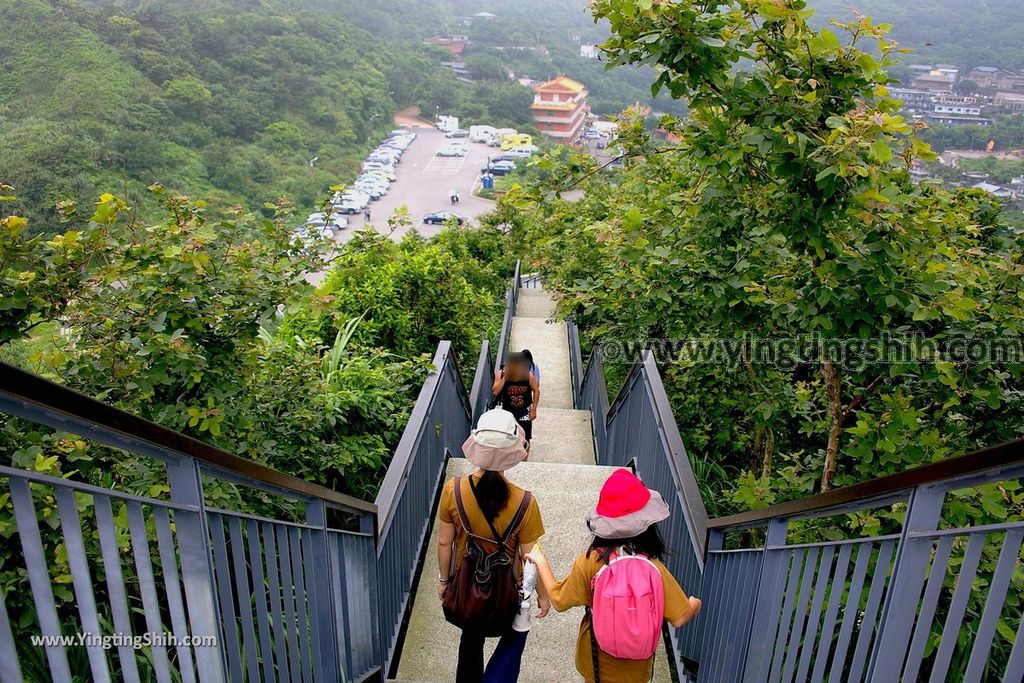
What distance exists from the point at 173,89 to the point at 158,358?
6861 centimetres

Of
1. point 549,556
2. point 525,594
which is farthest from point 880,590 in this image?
point 549,556

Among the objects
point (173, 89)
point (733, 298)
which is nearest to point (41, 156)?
point (733, 298)

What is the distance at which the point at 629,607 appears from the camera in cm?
239

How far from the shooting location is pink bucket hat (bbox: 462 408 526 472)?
287cm

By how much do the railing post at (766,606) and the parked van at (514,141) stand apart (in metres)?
90.3

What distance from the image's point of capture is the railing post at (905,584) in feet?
5.40

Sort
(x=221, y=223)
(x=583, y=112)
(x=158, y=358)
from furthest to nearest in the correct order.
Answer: (x=583, y=112)
(x=221, y=223)
(x=158, y=358)

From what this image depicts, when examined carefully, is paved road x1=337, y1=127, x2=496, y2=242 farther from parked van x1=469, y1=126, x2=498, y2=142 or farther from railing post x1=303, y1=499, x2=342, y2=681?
railing post x1=303, y1=499, x2=342, y2=681

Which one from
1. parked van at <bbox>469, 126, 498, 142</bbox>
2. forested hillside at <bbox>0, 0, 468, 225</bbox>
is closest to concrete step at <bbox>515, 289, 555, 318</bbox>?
forested hillside at <bbox>0, 0, 468, 225</bbox>

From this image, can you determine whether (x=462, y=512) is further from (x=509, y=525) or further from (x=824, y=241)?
(x=824, y=241)

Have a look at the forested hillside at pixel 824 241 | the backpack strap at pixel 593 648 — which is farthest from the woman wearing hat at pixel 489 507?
the forested hillside at pixel 824 241

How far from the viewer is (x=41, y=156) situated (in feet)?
88.5

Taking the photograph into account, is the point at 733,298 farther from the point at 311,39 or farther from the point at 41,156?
the point at 311,39

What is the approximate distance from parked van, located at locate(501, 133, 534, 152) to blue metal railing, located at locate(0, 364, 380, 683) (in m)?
90.2
